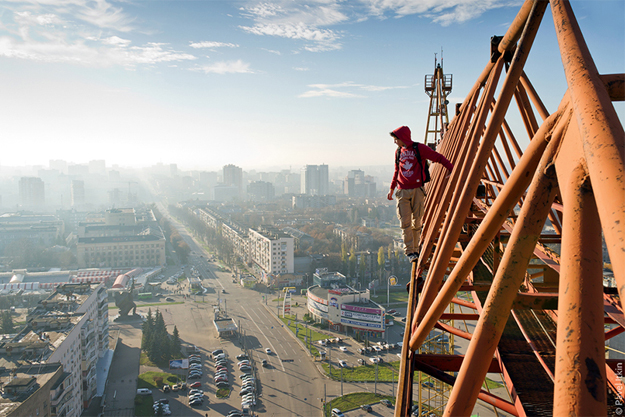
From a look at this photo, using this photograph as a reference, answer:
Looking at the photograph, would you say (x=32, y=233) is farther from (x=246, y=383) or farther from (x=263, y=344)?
(x=246, y=383)

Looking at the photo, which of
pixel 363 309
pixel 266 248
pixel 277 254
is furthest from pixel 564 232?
pixel 266 248

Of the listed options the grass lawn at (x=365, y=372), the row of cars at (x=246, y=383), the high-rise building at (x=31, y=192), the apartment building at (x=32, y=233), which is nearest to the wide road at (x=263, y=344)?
the row of cars at (x=246, y=383)

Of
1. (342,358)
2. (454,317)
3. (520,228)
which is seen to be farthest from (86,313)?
(520,228)

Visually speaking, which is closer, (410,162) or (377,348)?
(410,162)

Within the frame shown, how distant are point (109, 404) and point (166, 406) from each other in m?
1.68

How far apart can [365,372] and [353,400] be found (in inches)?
67.9

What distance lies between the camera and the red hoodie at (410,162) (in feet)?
7.25

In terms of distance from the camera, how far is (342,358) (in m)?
13.3

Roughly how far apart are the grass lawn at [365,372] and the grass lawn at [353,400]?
919 millimetres

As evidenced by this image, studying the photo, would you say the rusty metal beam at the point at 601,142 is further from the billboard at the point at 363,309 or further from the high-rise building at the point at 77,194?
the high-rise building at the point at 77,194

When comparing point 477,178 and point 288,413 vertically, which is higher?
point 477,178

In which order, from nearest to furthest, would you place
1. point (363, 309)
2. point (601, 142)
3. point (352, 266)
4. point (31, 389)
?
point (601, 142), point (31, 389), point (363, 309), point (352, 266)

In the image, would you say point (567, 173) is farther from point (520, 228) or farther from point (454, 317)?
point (454, 317)

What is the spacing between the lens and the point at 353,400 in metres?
10.6
